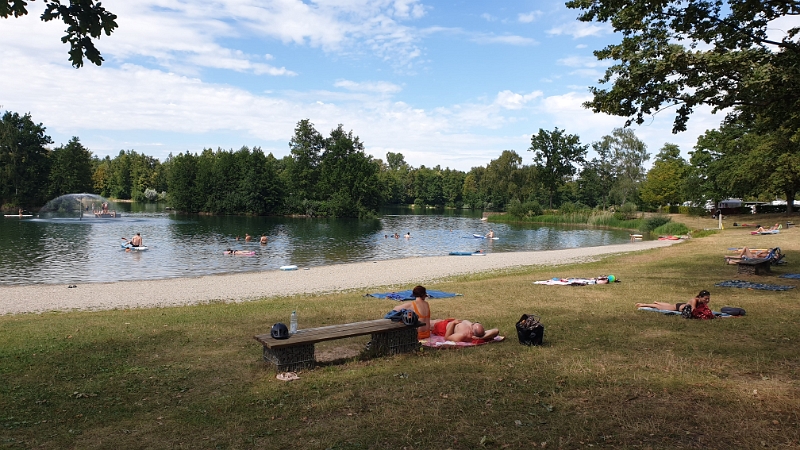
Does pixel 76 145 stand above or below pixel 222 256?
above

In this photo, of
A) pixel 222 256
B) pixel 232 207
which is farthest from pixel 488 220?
pixel 222 256

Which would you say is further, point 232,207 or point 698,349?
point 232,207

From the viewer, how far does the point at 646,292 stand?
15148 mm

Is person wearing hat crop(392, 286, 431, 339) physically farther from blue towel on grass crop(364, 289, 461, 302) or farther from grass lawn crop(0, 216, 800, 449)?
blue towel on grass crop(364, 289, 461, 302)

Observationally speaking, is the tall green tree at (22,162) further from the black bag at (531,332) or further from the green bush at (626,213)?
the black bag at (531,332)

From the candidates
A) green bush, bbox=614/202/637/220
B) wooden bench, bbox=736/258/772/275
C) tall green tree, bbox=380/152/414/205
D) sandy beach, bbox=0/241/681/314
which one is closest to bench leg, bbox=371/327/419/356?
sandy beach, bbox=0/241/681/314

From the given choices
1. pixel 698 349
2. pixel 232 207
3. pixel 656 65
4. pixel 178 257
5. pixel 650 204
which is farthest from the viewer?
pixel 232 207

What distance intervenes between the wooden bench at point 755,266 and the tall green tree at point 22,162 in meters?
106

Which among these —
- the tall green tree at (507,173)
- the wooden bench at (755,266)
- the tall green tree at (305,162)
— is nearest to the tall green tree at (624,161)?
the tall green tree at (507,173)

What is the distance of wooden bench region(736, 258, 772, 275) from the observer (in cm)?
1773

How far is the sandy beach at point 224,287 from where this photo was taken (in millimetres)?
18016

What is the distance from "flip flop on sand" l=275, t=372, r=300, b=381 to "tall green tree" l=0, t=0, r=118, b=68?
4.71 m

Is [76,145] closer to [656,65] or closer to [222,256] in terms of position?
[222,256]

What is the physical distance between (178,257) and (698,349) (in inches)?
1321
